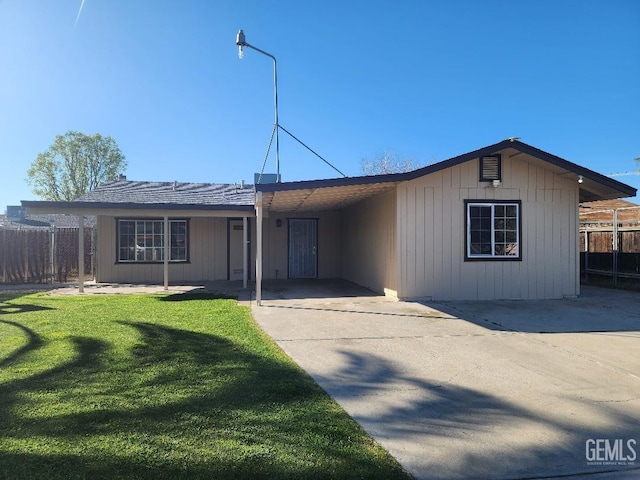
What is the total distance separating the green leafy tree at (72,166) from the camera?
98.1 feet

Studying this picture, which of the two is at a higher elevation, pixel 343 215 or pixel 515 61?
pixel 515 61

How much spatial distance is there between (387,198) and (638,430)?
7.37 m

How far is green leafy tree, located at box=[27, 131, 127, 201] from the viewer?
1177 inches

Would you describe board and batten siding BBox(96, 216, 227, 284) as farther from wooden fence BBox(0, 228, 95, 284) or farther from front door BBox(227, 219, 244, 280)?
wooden fence BBox(0, 228, 95, 284)

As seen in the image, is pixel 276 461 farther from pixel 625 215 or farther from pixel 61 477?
pixel 625 215

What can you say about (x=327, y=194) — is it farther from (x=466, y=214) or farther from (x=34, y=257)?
(x=34, y=257)

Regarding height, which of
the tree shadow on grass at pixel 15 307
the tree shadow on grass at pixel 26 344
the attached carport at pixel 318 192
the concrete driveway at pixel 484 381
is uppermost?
the attached carport at pixel 318 192

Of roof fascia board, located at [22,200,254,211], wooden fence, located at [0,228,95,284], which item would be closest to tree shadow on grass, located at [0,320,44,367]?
roof fascia board, located at [22,200,254,211]

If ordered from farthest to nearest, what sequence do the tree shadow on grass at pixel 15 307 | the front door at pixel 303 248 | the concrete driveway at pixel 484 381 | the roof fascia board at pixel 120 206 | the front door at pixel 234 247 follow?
the front door at pixel 303 248
the front door at pixel 234 247
the roof fascia board at pixel 120 206
the tree shadow on grass at pixel 15 307
the concrete driveway at pixel 484 381

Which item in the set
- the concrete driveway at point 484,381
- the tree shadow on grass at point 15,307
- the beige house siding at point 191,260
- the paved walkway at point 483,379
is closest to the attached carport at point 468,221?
the paved walkway at point 483,379

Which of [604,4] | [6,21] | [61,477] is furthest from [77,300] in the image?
[604,4]

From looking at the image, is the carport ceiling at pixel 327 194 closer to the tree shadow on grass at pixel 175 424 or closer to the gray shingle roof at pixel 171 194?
the gray shingle roof at pixel 171 194

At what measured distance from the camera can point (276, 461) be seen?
266 centimetres

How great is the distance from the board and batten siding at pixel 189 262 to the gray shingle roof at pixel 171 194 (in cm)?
83
